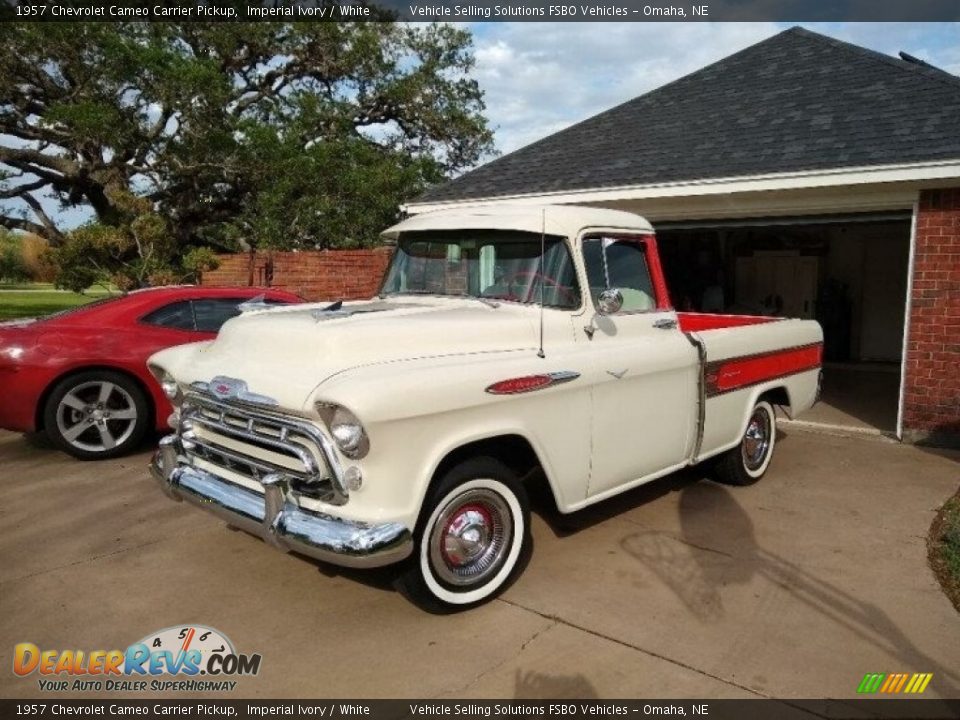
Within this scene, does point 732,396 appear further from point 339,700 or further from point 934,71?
point 934,71

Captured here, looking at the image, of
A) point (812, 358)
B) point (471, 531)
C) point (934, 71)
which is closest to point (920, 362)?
point (812, 358)

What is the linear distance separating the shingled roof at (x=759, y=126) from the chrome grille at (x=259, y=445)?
20.3 feet

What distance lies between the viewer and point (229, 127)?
1777 cm

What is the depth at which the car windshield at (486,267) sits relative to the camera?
13.3 feet

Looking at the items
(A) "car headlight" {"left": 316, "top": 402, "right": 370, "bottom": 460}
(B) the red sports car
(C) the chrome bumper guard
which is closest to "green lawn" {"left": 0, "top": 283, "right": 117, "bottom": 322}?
(B) the red sports car

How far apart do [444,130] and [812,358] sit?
17.0 metres

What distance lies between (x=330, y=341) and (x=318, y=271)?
9505mm

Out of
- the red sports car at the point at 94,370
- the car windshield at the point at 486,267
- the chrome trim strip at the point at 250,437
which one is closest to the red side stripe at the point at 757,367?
the car windshield at the point at 486,267

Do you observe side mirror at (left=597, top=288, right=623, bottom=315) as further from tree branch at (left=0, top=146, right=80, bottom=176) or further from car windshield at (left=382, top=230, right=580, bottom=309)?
tree branch at (left=0, top=146, right=80, bottom=176)

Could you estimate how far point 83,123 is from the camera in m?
15.3

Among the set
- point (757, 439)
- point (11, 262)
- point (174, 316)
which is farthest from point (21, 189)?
point (11, 262)

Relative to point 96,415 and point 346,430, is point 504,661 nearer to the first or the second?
point 346,430

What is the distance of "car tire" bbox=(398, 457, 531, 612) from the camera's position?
3.26m

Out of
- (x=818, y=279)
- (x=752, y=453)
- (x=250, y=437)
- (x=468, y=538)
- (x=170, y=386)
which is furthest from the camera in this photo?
(x=818, y=279)
